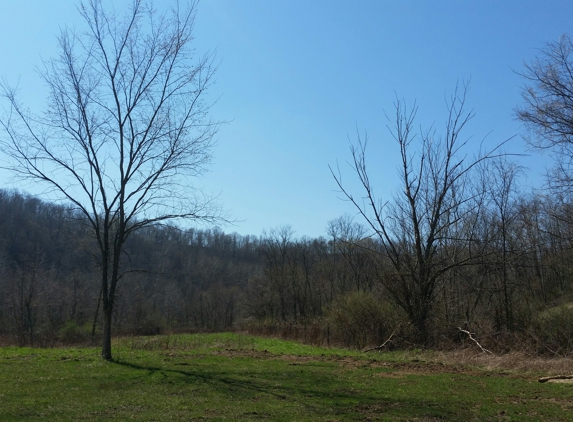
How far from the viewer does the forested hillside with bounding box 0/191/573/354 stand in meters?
21.0

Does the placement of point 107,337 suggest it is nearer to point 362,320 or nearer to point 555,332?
point 362,320

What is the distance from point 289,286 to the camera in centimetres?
6275

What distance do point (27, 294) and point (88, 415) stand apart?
40484 mm

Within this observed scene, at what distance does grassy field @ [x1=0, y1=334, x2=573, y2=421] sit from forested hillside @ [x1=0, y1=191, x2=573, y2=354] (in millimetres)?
4109

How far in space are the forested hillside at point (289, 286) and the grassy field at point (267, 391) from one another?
4.11 m

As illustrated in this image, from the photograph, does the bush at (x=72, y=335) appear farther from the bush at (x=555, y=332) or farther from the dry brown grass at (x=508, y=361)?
the bush at (x=555, y=332)

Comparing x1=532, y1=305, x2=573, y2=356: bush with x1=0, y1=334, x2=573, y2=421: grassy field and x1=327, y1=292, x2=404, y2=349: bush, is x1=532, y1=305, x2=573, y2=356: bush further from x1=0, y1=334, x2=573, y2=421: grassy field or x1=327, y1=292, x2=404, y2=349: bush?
x1=327, y1=292, x2=404, y2=349: bush

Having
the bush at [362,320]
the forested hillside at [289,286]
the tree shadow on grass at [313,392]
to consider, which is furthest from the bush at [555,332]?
the tree shadow on grass at [313,392]

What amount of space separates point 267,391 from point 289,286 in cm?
5284

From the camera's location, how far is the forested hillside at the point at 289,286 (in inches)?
827

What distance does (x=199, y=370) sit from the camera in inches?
526

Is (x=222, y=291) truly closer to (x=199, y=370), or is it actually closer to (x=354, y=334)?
(x=354, y=334)

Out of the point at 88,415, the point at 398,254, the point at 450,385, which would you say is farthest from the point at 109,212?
the point at 398,254

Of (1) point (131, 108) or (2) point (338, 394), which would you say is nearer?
(2) point (338, 394)
